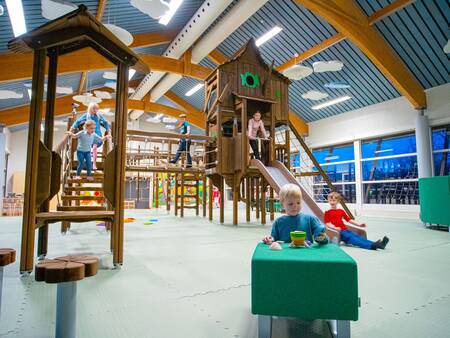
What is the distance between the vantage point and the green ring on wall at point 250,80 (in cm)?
784

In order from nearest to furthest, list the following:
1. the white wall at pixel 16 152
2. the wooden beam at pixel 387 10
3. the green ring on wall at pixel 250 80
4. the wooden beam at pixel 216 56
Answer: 1. the wooden beam at pixel 387 10
2. the green ring on wall at pixel 250 80
3. the wooden beam at pixel 216 56
4. the white wall at pixel 16 152

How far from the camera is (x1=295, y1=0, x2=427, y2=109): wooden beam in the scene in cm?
715

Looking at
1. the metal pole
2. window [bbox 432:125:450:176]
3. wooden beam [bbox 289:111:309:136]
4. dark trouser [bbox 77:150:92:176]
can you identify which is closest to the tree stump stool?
the metal pole

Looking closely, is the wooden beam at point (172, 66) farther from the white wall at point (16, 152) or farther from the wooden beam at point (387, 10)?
the white wall at point (16, 152)

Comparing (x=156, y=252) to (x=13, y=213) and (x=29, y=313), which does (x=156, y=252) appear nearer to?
(x=29, y=313)

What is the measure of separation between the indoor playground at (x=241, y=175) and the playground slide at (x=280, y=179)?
41 mm

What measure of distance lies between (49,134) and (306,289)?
11.0 ft

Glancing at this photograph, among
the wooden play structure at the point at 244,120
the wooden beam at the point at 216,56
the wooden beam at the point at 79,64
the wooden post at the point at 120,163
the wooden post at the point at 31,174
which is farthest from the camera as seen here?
the wooden beam at the point at 216,56

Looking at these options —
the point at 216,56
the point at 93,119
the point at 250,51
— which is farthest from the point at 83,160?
the point at 216,56

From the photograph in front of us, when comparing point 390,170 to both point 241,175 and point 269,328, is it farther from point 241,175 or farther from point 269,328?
point 269,328

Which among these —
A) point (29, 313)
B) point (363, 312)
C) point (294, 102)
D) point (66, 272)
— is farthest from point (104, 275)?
point (294, 102)

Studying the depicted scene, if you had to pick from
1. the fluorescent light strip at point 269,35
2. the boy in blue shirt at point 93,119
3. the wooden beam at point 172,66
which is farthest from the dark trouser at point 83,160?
the fluorescent light strip at point 269,35

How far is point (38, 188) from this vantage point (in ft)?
9.61

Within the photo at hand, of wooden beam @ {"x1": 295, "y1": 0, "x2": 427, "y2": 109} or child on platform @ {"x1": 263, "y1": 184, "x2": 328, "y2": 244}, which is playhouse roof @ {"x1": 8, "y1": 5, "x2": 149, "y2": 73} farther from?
wooden beam @ {"x1": 295, "y1": 0, "x2": 427, "y2": 109}
